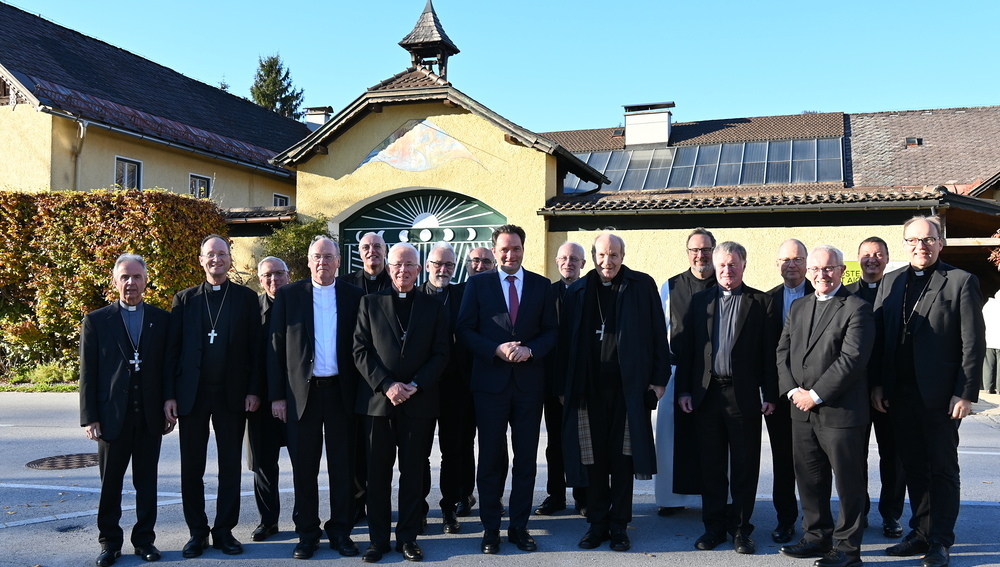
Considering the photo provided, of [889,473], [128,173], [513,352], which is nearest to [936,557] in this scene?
[889,473]

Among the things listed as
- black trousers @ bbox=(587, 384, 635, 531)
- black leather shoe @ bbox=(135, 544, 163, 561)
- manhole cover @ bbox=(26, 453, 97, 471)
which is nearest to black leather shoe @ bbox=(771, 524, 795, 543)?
black trousers @ bbox=(587, 384, 635, 531)

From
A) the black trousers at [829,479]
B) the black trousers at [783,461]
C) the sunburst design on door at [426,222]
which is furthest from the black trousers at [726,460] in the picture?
the sunburst design on door at [426,222]

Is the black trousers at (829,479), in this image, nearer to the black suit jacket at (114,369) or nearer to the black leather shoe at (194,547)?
the black leather shoe at (194,547)

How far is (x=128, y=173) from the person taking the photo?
20.0 metres

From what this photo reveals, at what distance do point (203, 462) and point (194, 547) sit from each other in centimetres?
54

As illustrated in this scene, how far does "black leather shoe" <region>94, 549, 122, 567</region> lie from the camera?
17.0 feet

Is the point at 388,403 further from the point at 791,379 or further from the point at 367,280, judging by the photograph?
the point at 791,379

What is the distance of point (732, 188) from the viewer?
2464 centimetres

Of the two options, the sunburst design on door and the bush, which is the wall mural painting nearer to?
the sunburst design on door

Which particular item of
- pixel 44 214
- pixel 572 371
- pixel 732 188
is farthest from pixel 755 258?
pixel 44 214

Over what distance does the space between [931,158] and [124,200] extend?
23.4 metres

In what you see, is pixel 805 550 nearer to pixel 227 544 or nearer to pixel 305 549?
pixel 305 549

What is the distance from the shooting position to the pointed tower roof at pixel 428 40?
21.0 metres

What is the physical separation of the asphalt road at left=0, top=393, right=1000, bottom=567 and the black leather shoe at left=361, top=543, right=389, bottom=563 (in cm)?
6
